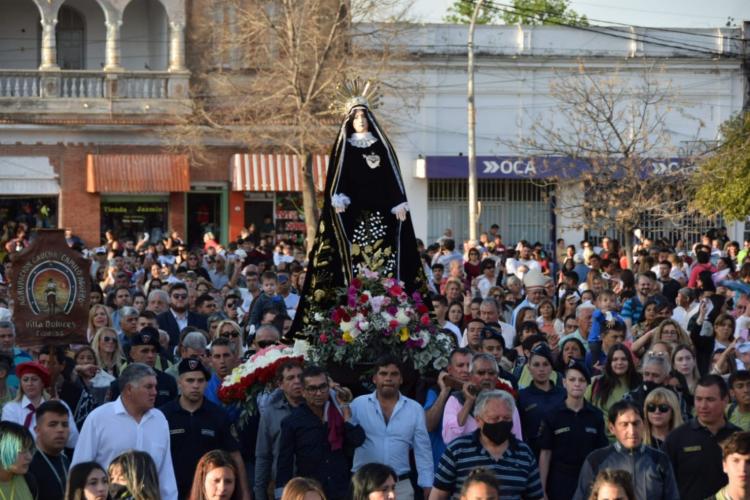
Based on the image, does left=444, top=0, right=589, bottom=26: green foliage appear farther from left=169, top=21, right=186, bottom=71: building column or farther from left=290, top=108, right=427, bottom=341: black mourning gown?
left=290, top=108, right=427, bottom=341: black mourning gown

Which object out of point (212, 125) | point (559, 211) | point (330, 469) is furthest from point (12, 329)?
point (212, 125)

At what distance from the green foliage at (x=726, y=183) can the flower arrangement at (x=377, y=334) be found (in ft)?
64.2

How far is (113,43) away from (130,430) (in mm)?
31685

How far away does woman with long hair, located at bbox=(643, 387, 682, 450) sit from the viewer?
11.0 m

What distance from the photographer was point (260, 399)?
483 inches

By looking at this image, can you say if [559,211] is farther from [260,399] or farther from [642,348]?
[260,399]

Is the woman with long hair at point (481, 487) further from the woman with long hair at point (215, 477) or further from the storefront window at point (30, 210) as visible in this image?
the storefront window at point (30, 210)

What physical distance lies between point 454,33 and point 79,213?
11240 mm

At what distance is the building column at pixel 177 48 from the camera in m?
Result: 40.6

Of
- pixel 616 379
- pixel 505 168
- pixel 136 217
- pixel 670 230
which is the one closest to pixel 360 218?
pixel 616 379

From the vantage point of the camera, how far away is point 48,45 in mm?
40562

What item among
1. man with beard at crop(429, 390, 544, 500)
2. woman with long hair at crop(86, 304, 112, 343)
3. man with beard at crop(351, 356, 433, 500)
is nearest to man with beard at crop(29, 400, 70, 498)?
man with beard at crop(351, 356, 433, 500)

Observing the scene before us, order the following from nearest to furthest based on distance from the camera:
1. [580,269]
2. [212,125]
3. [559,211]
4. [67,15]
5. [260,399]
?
1. [260,399]
2. [580,269]
3. [559,211]
4. [212,125]
5. [67,15]

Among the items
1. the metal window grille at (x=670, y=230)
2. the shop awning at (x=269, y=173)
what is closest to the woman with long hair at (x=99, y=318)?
the metal window grille at (x=670, y=230)
